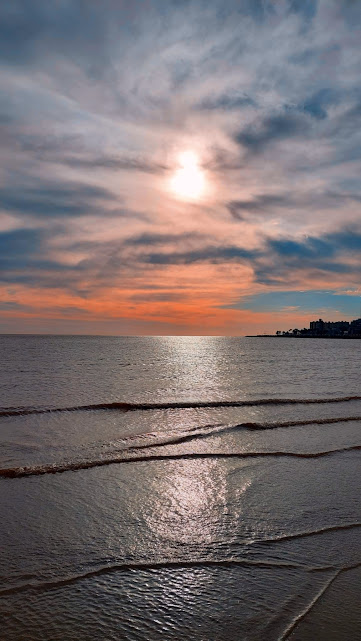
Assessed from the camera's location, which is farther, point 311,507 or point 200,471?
point 200,471

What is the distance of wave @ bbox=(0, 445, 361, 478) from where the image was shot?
10.5m

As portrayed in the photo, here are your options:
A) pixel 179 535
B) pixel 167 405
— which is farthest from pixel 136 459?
pixel 167 405

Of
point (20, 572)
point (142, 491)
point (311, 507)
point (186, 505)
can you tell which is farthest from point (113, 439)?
point (20, 572)

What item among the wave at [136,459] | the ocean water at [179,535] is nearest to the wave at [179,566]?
the ocean water at [179,535]

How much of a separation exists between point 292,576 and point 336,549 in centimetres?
115

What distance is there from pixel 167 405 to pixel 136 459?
12.4 m

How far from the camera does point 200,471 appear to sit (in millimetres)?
10648

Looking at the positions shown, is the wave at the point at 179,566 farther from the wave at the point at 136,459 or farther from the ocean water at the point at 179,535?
the wave at the point at 136,459

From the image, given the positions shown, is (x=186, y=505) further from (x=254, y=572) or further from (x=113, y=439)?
(x=113, y=439)

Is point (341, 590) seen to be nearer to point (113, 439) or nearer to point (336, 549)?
point (336, 549)

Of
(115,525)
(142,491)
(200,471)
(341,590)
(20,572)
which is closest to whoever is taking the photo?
(341,590)

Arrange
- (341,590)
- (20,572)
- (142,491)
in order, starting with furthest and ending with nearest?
(142,491)
(20,572)
(341,590)

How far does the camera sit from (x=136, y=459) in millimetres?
11805

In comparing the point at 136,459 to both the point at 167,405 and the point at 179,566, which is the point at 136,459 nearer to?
the point at 179,566
